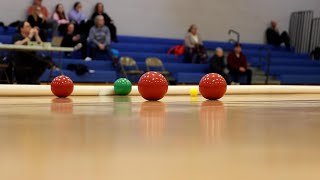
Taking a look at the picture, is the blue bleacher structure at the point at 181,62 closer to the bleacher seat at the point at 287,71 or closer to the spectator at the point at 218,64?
the bleacher seat at the point at 287,71

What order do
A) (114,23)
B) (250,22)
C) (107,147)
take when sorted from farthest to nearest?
(250,22), (114,23), (107,147)

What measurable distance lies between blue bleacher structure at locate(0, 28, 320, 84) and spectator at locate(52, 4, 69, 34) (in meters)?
0.73

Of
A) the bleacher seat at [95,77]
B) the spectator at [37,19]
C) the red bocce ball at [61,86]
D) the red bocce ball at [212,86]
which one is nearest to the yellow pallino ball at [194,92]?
the red bocce ball at [212,86]

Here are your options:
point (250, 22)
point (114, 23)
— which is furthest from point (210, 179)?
point (250, 22)

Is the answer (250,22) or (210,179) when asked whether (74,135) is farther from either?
(250,22)

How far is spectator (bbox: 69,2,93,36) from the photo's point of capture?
913 cm

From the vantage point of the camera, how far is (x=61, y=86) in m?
3.35

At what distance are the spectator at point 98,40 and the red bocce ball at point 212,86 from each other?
5.49m

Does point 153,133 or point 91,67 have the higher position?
point 153,133

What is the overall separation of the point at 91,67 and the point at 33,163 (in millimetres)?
7397

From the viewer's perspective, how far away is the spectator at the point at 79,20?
9.13 meters

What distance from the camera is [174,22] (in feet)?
36.8

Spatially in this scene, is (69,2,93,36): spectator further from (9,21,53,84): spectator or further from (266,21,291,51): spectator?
(266,21,291,51): spectator

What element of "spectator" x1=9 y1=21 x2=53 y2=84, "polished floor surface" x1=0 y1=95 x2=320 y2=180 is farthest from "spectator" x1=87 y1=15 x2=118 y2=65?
"polished floor surface" x1=0 y1=95 x2=320 y2=180
